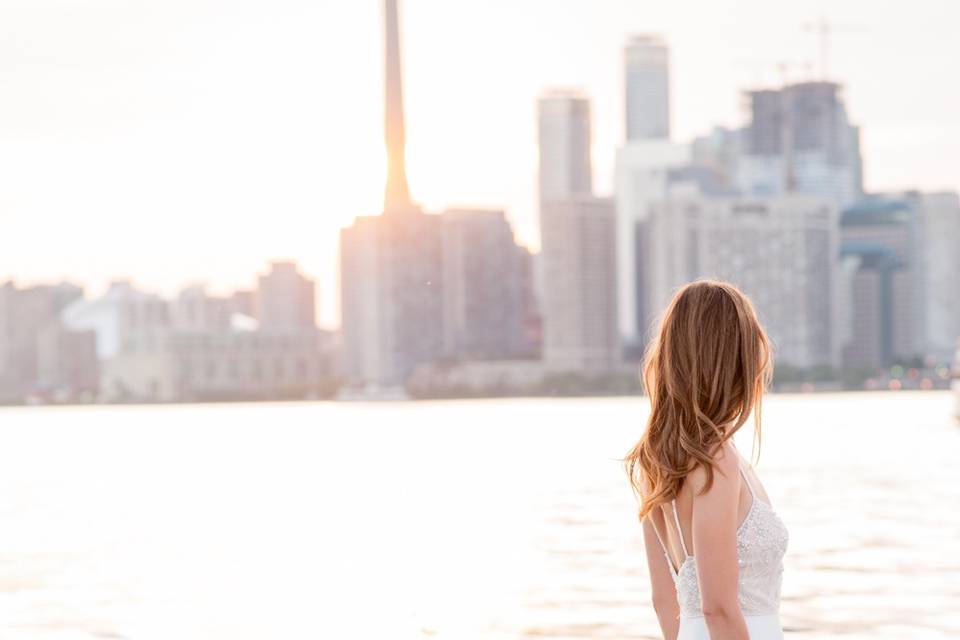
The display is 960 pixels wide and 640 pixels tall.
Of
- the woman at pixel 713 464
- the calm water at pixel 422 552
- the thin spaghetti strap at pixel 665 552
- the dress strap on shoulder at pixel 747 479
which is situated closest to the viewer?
the woman at pixel 713 464

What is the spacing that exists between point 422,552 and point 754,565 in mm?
20344

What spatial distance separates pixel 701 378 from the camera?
4.62 metres

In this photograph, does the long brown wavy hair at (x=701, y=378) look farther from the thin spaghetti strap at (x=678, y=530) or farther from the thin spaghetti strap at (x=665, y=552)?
the thin spaghetti strap at (x=665, y=552)

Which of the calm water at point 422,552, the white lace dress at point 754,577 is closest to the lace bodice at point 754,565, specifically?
the white lace dress at point 754,577

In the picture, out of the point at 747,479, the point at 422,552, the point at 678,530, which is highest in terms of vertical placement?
the point at 747,479

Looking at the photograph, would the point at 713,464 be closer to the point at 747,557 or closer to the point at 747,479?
the point at 747,479

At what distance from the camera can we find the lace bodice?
4648mm

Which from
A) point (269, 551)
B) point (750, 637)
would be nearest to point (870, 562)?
point (269, 551)

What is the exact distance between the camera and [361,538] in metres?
27.6

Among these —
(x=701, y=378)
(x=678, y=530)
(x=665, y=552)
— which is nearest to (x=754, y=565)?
(x=678, y=530)

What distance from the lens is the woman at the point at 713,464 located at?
A: 14.9 ft

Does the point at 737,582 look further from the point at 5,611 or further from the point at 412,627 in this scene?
the point at 5,611

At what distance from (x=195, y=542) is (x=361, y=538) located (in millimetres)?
2516

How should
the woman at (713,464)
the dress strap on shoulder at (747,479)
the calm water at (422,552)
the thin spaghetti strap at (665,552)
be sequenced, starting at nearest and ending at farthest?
the woman at (713,464) < the dress strap on shoulder at (747,479) < the thin spaghetti strap at (665,552) < the calm water at (422,552)
